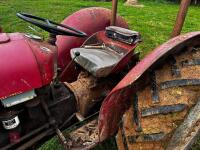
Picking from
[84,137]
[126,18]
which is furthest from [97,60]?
[126,18]

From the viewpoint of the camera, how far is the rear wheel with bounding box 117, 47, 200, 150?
1812 mm

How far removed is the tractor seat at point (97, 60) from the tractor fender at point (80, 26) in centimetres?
26

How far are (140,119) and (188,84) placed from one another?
14.0 inches

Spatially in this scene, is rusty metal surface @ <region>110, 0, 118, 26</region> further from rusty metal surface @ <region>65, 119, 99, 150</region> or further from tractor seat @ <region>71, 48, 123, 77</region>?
rusty metal surface @ <region>65, 119, 99, 150</region>

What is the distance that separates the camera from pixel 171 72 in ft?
6.29

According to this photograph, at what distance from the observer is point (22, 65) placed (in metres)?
1.79

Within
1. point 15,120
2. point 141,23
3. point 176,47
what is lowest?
point 141,23

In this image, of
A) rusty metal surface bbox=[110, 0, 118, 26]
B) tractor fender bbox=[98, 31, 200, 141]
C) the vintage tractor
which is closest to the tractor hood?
the vintage tractor

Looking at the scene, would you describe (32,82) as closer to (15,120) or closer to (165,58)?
(15,120)

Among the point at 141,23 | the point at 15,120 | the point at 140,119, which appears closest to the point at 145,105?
the point at 140,119

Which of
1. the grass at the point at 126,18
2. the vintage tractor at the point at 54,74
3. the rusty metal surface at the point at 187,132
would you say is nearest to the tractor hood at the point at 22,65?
the vintage tractor at the point at 54,74

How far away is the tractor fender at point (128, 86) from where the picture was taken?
1.74m

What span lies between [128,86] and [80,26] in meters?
1.31

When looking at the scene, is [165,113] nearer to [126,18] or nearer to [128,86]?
[128,86]
